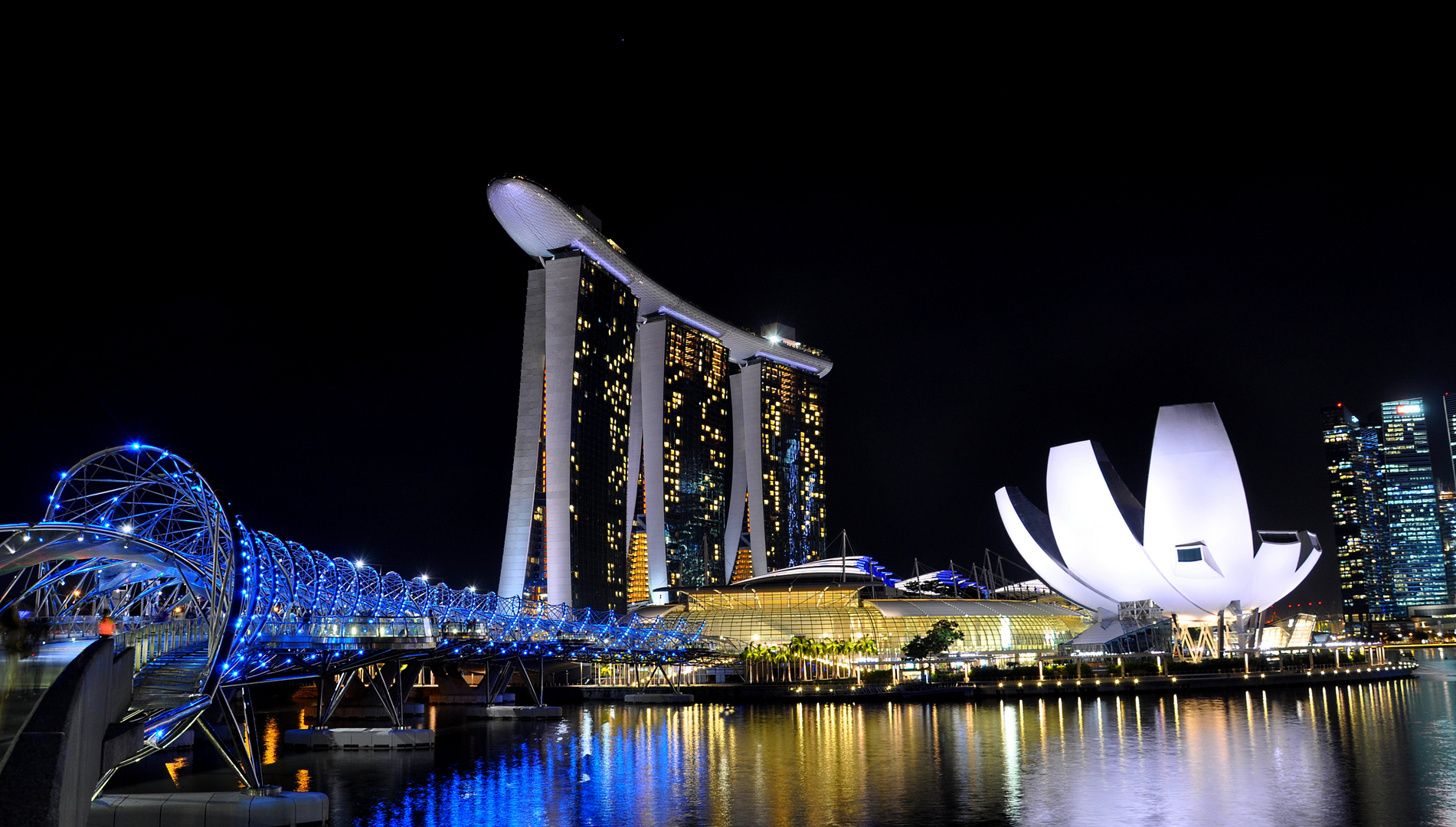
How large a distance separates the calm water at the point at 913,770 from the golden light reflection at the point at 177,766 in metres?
0.16

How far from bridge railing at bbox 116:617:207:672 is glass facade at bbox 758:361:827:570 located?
102914 millimetres

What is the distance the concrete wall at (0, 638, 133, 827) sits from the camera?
9469 millimetres

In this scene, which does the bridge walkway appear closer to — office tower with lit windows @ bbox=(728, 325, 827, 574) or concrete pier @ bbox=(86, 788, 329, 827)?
concrete pier @ bbox=(86, 788, 329, 827)

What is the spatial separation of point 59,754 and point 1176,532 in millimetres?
63433

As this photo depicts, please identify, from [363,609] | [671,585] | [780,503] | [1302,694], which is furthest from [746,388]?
[363,609]

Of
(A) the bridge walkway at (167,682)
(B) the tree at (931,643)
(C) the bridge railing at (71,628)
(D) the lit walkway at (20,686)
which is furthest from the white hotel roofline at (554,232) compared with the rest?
(D) the lit walkway at (20,686)

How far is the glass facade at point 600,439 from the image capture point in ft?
281

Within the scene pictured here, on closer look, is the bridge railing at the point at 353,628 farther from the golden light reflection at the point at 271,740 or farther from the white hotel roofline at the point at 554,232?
the white hotel roofline at the point at 554,232

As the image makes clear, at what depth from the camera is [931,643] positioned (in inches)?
2837

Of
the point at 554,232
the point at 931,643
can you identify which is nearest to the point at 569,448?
the point at 554,232

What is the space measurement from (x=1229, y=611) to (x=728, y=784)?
50934 mm

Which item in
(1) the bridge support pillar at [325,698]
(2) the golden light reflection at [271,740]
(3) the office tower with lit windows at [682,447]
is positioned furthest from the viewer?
(3) the office tower with lit windows at [682,447]

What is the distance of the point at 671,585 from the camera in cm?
11212

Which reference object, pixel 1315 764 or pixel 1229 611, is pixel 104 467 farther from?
pixel 1229 611
